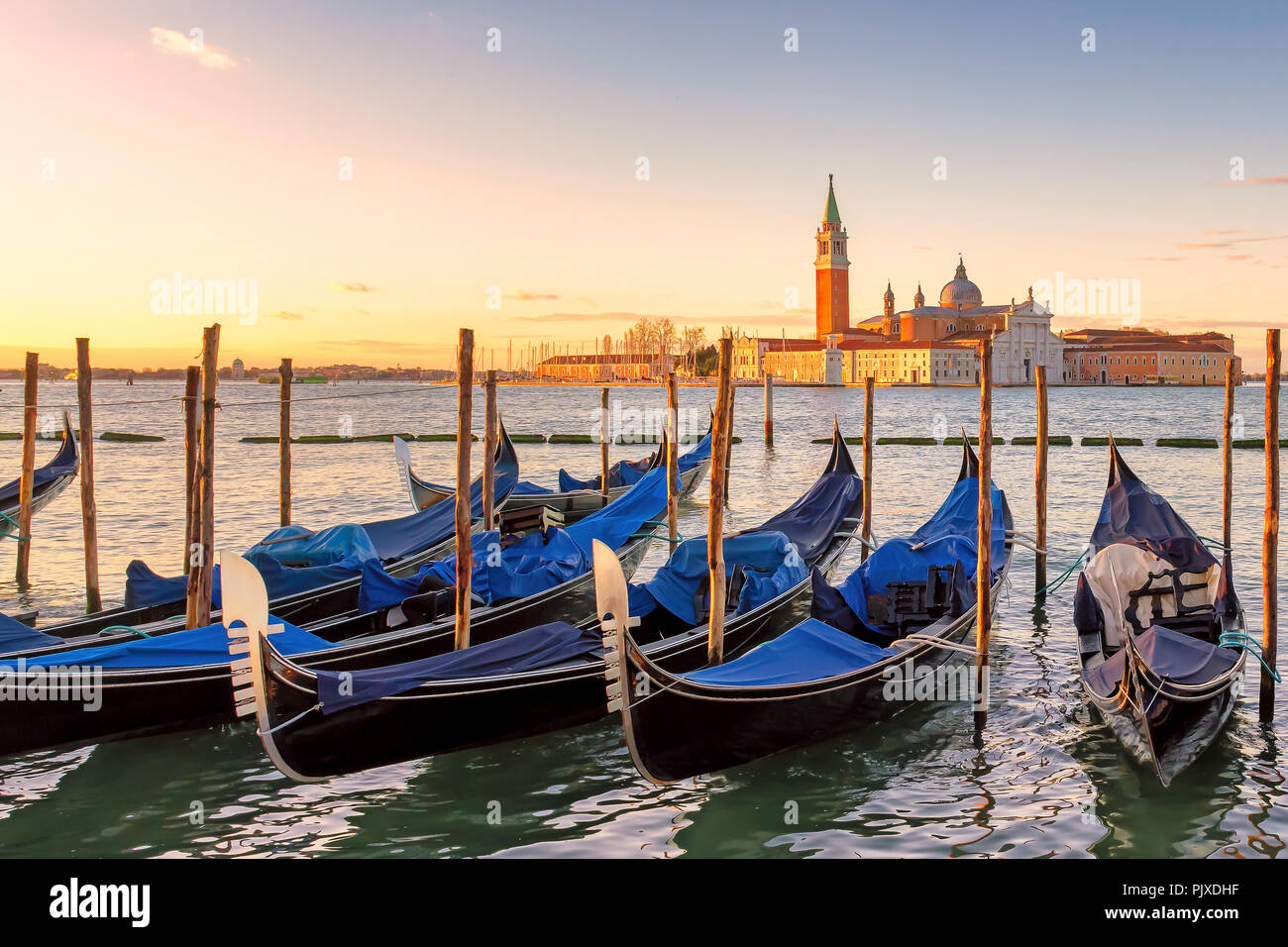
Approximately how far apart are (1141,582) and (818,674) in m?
2.08

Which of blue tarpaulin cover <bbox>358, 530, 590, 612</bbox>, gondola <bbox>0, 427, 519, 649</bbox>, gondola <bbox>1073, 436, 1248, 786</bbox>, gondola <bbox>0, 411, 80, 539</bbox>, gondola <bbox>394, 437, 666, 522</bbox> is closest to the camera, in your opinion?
gondola <bbox>1073, 436, 1248, 786</bbox>

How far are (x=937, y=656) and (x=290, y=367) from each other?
6.35 m

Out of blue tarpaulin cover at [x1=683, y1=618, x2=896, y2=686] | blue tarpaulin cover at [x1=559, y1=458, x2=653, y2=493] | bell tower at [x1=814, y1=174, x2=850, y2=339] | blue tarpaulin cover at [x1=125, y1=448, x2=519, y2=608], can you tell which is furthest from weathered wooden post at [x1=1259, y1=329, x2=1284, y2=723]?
bell tower at [x1=814, y1=174, x2=850, y2=339]

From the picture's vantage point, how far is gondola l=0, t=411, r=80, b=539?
29.1ft

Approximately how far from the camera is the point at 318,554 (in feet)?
20.6

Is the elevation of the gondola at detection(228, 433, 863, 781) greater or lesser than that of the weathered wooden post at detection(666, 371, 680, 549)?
lesser

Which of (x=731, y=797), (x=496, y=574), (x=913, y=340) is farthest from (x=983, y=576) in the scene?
(x=913, y=340)

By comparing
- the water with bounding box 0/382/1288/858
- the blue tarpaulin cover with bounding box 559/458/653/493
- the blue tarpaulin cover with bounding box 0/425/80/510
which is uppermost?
the blue tarpaulin cover with bounding box 0/425/80/510

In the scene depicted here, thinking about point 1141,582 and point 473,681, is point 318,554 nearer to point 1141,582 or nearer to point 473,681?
point 473,681

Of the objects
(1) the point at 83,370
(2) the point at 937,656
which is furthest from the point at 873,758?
(1) the point at 83,370

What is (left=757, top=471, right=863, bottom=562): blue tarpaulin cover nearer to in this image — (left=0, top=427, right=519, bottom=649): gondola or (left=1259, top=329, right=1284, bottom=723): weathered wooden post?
(left=0, top=427, right=519, bottom=649): gondola

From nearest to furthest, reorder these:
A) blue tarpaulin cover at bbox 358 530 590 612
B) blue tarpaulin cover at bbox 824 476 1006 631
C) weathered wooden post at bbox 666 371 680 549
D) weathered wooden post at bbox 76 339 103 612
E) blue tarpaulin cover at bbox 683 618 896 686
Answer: blue tarpaulin cover at bbox 683 618 896 686 → blue tarpaulin cover at bbox 824 476 1006 631 → blue tarpaulin cover at bbox 358 530 590 612 → weathered wooden post at bbox 76 339 103 612 → weathered wooden post at bbox 666 371 680 549

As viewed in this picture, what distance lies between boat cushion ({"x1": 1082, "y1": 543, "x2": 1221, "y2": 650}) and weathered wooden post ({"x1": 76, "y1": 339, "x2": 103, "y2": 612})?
5.99 m

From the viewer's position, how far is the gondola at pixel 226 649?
13.2ft
